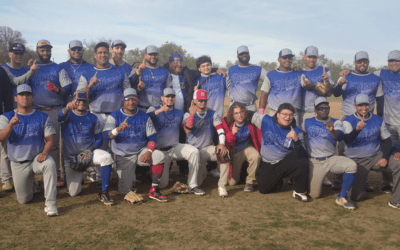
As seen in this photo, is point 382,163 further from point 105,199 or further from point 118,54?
point 118,54

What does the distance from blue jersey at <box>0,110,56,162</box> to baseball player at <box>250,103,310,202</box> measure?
167 inches

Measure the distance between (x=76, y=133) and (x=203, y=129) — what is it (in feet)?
8.71

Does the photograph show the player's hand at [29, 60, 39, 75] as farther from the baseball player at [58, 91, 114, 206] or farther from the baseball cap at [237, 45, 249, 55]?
the baseball cap at [237, 45, 249, 55]

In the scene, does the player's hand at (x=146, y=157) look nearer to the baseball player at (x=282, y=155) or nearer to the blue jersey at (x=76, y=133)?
the blue jersey at (x=76, y=133)

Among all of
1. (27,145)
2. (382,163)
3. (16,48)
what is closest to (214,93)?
(382,163)

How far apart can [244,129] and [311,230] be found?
2875mm

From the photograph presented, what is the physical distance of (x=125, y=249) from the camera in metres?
4.43

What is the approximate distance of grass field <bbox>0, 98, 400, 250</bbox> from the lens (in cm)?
463

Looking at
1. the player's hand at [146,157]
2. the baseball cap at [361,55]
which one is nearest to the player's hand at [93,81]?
the player's hand at [146,157]

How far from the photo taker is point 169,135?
24.1 feet

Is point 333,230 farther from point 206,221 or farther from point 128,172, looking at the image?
point 128,172

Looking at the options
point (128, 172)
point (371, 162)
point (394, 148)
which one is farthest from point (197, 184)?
point (394, 148)

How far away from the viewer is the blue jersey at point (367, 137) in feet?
21.9

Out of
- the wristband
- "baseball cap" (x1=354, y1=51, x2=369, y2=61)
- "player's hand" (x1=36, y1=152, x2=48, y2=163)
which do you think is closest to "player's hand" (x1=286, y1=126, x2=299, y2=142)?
"baseball cap" (x1=354, y1=51, x2=369, y2=61)
